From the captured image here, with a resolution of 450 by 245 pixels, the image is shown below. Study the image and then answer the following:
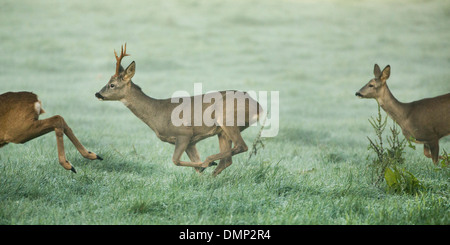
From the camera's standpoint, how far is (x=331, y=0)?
26344 mm

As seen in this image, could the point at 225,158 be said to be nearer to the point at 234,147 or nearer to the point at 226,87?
the point at 234,147

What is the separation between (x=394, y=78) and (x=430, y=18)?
685 centimetres

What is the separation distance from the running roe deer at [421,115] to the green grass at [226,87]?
37cm

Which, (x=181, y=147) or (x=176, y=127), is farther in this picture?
(x=176, y=127)

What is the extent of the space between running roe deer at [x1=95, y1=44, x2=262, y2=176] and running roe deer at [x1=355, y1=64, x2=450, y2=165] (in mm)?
2323

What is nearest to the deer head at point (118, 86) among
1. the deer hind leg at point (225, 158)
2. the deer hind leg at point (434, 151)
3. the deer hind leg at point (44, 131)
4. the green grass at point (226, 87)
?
the green grass at point (226, 87)

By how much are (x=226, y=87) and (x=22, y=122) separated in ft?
33.7

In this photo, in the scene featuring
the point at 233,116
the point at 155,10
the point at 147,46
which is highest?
the point at 155,10

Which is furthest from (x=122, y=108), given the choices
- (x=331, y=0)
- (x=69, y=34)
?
(x=331, y=0)

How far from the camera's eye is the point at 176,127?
22.7 feet

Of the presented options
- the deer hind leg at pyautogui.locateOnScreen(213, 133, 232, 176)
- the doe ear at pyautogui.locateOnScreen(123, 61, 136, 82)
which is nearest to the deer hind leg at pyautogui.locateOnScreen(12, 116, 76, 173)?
the doe ear at pyautogui.locateOnScreen(123, 61, 136, 82)

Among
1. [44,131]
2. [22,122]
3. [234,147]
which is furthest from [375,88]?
[22,122]

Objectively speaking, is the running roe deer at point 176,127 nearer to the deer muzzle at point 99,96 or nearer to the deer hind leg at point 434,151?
the deer muzzle at point 99,96
